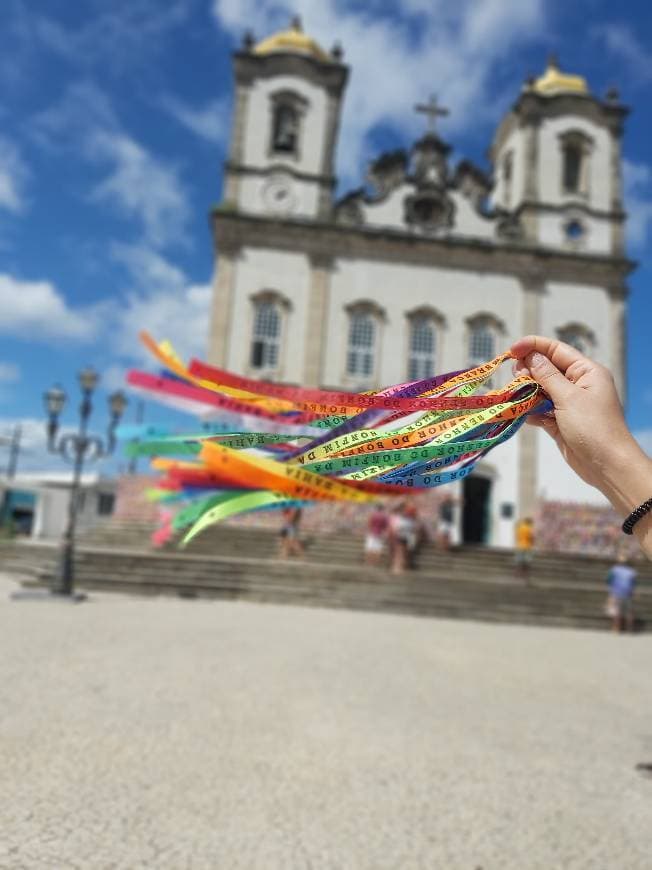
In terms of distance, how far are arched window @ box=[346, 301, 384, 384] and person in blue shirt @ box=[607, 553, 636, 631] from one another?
1154 centimetres

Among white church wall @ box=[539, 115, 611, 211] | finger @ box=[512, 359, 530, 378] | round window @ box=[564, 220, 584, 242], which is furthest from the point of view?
white church wall @ box=[539, 115, 611, 211]

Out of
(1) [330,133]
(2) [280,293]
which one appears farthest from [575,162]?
(2) [280,293]

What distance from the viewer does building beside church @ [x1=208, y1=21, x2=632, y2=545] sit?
850 inches

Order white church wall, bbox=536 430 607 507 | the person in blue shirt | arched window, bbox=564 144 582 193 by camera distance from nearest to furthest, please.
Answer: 1. the person in blue shirt
2. white church wall, bbox=536 430 607 507
3. arched window, bbox=564 144 582 193

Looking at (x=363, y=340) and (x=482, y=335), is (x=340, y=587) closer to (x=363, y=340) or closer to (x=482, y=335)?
(x=363, y=340)

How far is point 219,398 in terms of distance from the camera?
11.0 feet

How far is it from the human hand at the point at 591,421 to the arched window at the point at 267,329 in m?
19.9

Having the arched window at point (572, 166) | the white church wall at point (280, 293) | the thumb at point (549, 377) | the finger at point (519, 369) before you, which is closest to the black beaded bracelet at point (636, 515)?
the thumb at point (549, 377)

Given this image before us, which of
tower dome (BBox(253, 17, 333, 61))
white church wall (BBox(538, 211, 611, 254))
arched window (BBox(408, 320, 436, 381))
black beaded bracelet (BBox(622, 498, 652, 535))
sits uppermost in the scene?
tower dome (BBox(253, 17, 333, 61))

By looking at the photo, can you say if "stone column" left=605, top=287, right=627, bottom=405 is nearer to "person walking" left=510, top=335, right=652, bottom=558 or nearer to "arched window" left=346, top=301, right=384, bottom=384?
"arched window" left=346, top=301, right=384, bottom=384

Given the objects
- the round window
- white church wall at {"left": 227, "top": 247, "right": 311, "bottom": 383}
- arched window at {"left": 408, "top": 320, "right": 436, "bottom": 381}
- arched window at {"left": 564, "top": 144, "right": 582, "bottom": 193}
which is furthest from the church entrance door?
arched window at {"left": 564, "top": 144, "right": 582, "bottom": 193}

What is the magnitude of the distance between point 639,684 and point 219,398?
6.77m

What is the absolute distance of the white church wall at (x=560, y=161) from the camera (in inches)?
944

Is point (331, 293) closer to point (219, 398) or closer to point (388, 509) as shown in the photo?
point (388, 509)
